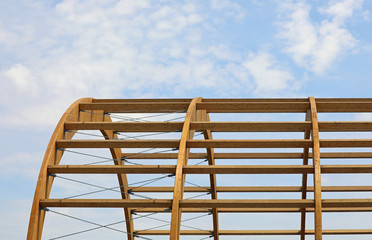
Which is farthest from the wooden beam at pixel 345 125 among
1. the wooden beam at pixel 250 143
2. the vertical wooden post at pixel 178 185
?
the vertical wooden post at pixel 178 185

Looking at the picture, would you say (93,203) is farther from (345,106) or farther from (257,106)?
(345,106)

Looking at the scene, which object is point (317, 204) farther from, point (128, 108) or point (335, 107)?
point (128, 108)

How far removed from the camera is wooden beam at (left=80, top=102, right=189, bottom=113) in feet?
71.9

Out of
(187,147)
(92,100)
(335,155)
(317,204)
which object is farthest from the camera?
(335,155)

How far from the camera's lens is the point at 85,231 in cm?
1819

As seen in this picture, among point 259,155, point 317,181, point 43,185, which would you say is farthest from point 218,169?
point 259,155

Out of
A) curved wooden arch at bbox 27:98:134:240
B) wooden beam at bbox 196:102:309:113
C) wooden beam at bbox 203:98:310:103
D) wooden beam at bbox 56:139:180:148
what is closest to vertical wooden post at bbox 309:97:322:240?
wooden beam at bbox 196:102:309:113

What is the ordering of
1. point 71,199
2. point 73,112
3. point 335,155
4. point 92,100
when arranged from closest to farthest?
1. point 71,199
2. point 73,112
3. point 92,100
4. point 335,155

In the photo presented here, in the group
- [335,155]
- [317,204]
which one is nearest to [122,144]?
[317,204]

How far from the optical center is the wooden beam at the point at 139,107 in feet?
71.9

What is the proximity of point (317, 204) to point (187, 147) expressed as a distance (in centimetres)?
492

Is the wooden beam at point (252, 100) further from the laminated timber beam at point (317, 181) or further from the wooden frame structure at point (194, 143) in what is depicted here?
the laminated timber beam at point (317, 181)

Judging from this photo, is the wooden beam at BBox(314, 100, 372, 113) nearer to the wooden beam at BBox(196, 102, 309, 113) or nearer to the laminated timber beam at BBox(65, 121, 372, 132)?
the wooden beam at BBox(196, 102, 309, 113)

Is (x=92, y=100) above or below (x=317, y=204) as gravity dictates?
above
